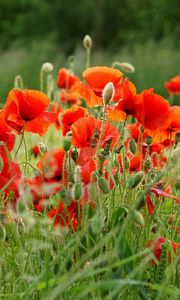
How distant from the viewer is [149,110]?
1774mm

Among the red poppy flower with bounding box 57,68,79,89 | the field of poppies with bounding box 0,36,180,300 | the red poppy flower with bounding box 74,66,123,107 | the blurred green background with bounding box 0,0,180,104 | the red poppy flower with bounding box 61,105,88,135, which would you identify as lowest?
the field of poppies with bounding box 0,36,180,300

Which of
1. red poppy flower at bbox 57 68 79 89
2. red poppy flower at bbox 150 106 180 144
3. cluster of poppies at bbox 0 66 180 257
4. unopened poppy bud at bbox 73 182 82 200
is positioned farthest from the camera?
red poppy flower at bbox 57 68 79 89

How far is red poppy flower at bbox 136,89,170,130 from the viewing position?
1.77 metres

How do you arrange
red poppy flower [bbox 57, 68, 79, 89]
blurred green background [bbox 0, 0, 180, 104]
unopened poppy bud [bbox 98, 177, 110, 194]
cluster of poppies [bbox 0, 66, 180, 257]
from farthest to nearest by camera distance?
blurred green background [bbox 0, 0, 180, 104]
red poppy flower [bbox 57, 68, 79, 89]
cluster of poppies [bbox 0, 66, 180, 257]
unopened poppy bud [bbox 98, 177, 110, 194]

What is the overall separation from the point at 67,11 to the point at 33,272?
17189 mm

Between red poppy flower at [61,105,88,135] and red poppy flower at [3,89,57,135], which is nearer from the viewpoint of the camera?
red poppy flower at [3,89,57,135]

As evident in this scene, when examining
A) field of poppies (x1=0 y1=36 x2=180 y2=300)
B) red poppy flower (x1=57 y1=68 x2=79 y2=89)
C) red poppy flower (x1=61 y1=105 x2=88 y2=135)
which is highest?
red poppy flower (x1=57 y1=68 x2=79 y2=89)

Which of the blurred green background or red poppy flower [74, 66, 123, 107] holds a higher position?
the blurred green background

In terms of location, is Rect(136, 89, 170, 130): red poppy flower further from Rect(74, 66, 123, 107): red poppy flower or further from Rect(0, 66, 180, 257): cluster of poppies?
Rect(74, 66, 123, 107): red poppy flower

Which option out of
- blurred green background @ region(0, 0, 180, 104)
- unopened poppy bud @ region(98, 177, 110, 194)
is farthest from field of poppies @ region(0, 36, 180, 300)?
blurred green background @ region(0, 0, 180, 104)

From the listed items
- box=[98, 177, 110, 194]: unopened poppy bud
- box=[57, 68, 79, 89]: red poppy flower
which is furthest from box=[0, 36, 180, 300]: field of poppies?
box=[57, 68, 79, 89]: red poppy flower

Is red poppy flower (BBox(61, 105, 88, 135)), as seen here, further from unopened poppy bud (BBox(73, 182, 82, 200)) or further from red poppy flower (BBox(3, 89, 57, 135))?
unopened poppy bud (BBox(73, 182, 82, 200))

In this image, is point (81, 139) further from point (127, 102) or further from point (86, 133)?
point (127, 102)

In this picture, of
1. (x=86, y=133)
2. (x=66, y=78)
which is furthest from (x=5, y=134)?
Answer: (x=66, y=78)
